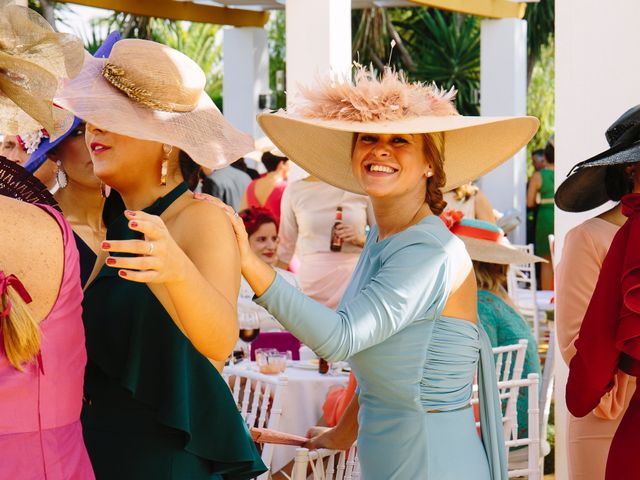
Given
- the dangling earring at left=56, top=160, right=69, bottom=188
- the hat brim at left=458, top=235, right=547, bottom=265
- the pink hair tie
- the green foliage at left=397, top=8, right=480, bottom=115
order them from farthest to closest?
the green foliage at left=397, top=8, right=480, bottom=115 < the hat brim at left=458, top=235, right=547, bottom=265 < the dangling earring at left=56, top=160, right=69, bottom=188 < the pink hair tie

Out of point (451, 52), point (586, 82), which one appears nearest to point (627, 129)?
point (586, 82)

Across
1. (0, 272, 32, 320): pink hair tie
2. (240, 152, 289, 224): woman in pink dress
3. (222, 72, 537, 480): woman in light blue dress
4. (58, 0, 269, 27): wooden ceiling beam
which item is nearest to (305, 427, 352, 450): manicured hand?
(222, 72, 537, 480): woman in light blue dress

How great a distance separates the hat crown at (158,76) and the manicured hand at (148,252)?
0.68 m

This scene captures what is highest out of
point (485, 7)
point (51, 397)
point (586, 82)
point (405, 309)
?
point (485, 7)

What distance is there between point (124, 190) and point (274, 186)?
5541mm

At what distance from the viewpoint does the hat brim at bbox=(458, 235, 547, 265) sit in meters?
4.86

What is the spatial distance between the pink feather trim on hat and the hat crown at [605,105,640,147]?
1.89 ft

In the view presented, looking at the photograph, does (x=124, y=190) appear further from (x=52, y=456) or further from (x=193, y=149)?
(x=52, y=456)

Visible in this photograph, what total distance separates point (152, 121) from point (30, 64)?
0.50 meters

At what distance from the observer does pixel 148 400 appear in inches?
92.6

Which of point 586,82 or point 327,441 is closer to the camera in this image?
point 327,441

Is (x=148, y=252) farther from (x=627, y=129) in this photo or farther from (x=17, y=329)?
(x=627, y=129)

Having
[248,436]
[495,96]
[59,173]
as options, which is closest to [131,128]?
[248,436]

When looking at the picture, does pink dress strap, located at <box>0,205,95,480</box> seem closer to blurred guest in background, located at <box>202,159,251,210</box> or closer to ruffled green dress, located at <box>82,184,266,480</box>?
ruffled green dress, located at <box>82,184,266,480</box>
